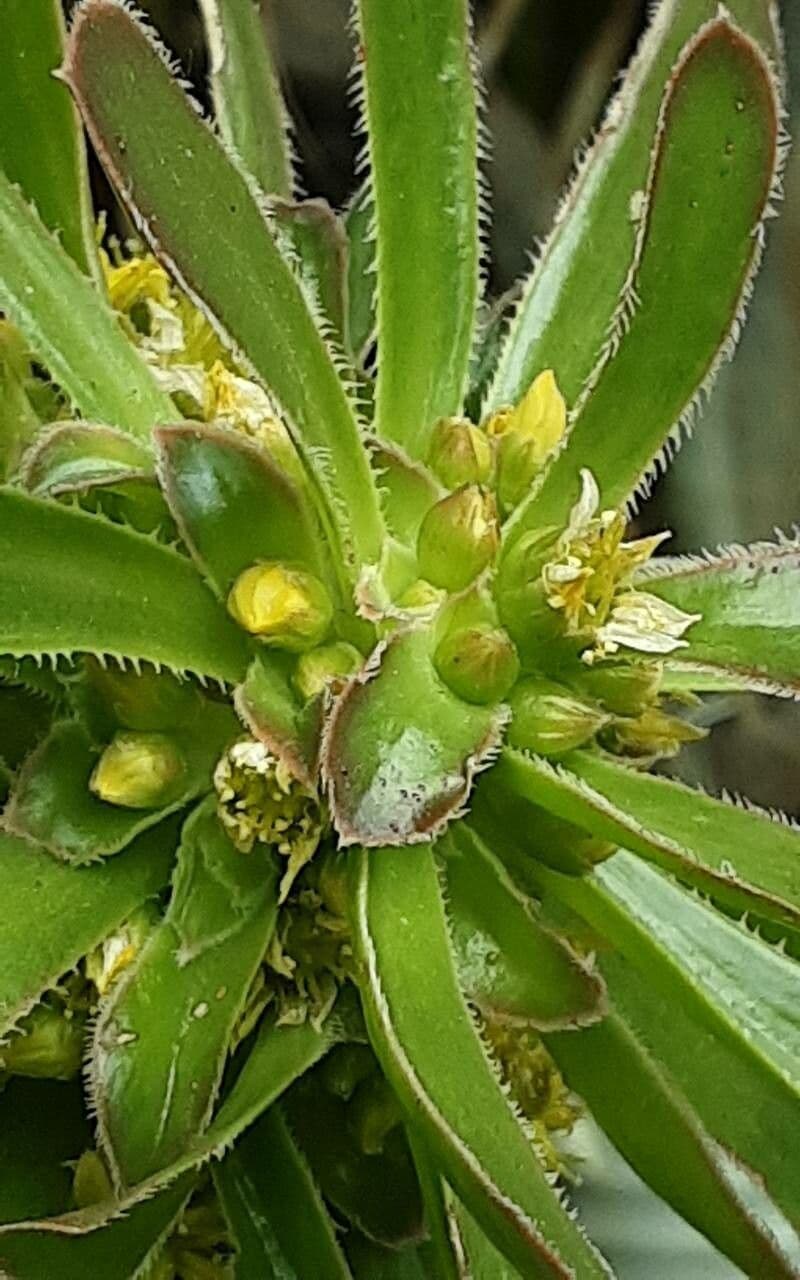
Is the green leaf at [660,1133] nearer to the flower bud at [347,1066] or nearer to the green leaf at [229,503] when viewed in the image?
the flower bud at [347,1066]

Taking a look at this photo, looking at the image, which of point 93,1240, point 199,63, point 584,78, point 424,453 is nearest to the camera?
point 93,1240

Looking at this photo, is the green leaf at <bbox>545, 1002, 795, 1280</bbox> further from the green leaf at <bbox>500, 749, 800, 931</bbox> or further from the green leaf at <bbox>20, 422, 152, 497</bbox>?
the green leaf at <bbox>20, 422, 152, 497</bbox>

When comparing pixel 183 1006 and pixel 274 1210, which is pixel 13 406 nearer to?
pixel 183 1006

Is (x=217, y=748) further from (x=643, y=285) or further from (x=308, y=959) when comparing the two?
(x=643, y=285)

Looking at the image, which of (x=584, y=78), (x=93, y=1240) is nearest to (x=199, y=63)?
(x=584, y=78)

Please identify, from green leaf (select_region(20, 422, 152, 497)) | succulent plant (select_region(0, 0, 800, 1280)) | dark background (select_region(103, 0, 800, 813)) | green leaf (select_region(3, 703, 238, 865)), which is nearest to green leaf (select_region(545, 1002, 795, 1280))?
succulent plant (select_region(0, 0, 800, 1280))

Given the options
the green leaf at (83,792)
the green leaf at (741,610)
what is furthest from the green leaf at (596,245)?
the green leaf at (83,792)
